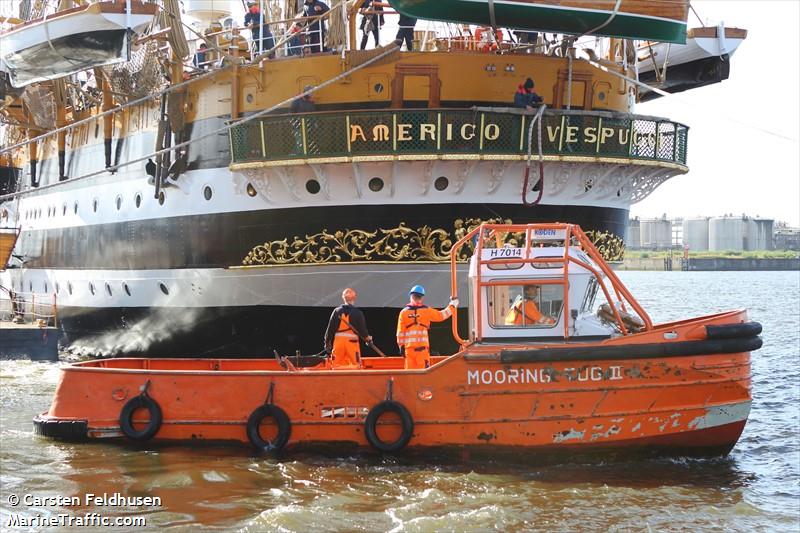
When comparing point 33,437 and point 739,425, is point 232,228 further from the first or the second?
point 739,425

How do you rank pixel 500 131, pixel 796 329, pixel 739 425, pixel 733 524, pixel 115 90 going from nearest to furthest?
pixel 733 524, pixel 739 425, pixel 500 131, pixel 115 90, pixel 796 329

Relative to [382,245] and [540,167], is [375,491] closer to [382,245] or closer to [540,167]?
[382,245]

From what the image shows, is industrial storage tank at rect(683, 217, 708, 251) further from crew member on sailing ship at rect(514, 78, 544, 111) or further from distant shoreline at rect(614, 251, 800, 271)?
crew member on sailing ship at rect(514, 78, 544, 111)

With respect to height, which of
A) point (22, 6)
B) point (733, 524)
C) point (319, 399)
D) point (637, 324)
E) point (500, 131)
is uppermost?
point (22, 6)

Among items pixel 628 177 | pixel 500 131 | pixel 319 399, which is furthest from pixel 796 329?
pixel 319 399

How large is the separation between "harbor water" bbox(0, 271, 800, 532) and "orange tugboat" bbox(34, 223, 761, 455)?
341mm

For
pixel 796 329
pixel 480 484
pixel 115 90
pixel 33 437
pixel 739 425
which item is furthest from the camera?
pixel 796 329

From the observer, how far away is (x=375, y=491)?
1326 centimetres

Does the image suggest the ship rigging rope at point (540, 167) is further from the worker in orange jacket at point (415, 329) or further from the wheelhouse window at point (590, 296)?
the worker in orange jacket at point (415, 329)

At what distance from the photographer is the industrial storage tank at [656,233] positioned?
615ft

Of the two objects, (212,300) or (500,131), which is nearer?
(500,131)

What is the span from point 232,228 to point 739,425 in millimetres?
9710

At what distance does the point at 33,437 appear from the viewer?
16453mm

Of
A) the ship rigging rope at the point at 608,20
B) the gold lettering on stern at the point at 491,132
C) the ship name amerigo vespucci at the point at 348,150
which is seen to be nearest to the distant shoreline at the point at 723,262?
the ship name amerigo vespucci at the point at 348,150
